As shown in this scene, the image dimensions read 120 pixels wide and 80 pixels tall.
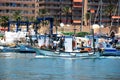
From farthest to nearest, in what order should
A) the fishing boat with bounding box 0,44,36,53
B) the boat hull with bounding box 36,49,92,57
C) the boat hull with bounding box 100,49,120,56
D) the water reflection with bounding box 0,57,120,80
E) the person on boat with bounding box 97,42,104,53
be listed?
the fishing boat with bounding box 0,44,36,53 < the boat hull with bounding box 100,49,120,56 < the person on boat with bounding box 97,42,104,53 < the boat hull with bounding box 36,49,92,57 < the water reflection with bounding box 0,57,120,80

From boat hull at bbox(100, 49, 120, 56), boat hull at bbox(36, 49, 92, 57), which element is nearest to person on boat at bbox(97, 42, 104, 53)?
boat hull at bbox(100, 49, 120, 56)

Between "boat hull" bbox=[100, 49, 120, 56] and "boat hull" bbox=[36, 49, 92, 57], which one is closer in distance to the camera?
"boat hull" bbox=[36, 49, 92, 57]

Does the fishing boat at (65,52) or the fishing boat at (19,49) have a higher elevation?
the fishing boat at (65,52)

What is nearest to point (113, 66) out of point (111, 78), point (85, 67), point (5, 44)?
point (85, 67)

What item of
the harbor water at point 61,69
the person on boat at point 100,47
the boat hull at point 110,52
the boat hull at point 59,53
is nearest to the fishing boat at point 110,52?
the boat hull at point 110,52

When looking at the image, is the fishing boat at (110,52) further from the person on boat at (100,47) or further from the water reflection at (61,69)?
the water reflection at (61,69)

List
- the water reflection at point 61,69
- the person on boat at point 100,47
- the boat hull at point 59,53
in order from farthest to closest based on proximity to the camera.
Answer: the person on boat at point 100,47 < the boat hull at point 59,53 < the water reflection at point 61,69

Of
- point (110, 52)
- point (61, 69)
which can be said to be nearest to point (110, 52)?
point (110, 52)

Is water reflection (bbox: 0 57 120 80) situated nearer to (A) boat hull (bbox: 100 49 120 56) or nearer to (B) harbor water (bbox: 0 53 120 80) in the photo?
(B) harbor water (bbox: 0 53 120 80)

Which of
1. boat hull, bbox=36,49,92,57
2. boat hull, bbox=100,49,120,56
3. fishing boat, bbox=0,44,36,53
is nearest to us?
boat hull, bbox=36,49,92,57

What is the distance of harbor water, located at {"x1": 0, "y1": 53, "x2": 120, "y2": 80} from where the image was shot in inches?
3265

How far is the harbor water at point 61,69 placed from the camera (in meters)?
82.9

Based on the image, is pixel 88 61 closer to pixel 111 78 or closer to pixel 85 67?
pixel 85 67

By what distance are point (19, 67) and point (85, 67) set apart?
10274 millimetres
